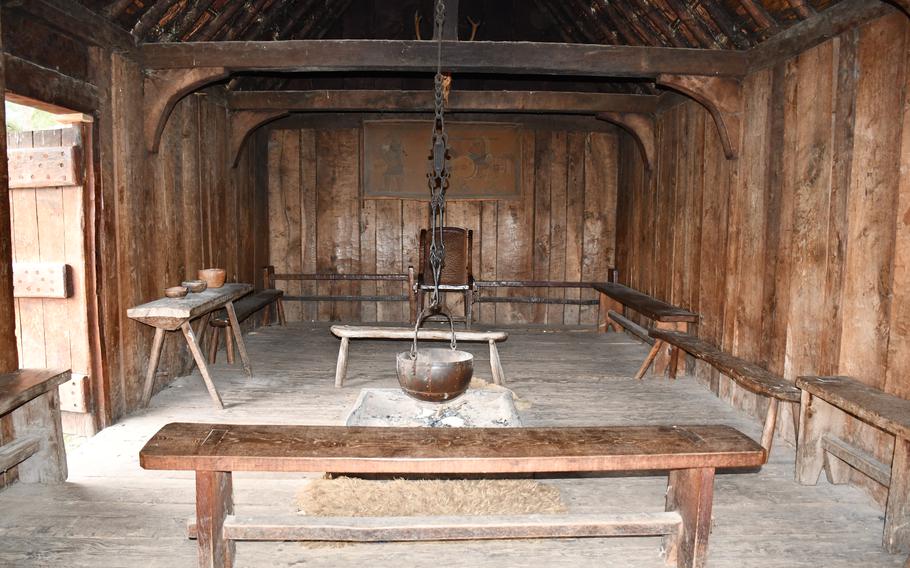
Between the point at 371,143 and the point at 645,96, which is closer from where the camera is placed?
the point at 645,96

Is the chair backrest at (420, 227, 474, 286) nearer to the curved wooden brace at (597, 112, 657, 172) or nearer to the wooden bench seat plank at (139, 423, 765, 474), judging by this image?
the curved wooden brace at (597, 112, 657, 172)

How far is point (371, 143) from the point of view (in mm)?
7848

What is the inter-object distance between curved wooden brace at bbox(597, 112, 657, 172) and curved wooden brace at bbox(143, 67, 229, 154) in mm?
3920

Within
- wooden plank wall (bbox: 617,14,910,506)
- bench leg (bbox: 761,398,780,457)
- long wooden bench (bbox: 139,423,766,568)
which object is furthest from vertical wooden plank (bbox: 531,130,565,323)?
long wooden bench (bbox: 139,423,766,568)

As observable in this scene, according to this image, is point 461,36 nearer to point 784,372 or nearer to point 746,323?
point 746,323

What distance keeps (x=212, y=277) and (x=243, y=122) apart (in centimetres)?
217

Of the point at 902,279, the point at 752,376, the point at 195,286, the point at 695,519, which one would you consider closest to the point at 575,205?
the point at 752,376

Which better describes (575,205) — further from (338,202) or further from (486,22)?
(338,202)

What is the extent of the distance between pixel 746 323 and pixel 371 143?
5.09 m

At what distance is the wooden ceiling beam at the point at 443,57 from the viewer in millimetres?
4445

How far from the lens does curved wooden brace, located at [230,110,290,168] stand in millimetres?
6535

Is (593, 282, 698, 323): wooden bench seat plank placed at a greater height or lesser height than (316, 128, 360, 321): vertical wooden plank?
lesser

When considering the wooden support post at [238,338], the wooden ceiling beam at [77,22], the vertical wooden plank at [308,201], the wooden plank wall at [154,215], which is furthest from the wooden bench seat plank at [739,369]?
the vertical wooden plank at [308,201]

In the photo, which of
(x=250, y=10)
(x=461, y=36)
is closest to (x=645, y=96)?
(x=461, y=36)
